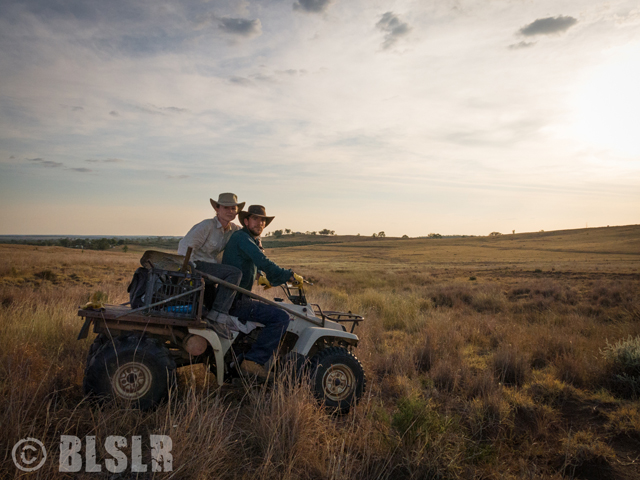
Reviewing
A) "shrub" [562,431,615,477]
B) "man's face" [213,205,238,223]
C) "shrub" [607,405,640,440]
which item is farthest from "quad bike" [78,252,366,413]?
"shrub" [607,405,640,440]

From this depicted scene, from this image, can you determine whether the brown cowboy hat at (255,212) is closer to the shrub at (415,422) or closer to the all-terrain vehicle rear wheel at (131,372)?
the all-terrain vehicle rear wheel at (131,372)

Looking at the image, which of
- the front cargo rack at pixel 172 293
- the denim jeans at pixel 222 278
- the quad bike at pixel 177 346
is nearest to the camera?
the quad bike at pixel 177 346

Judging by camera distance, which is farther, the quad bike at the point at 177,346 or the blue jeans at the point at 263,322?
the blue jeans at the point at 263,322

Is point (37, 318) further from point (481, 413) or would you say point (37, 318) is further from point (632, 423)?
point (632, 423)

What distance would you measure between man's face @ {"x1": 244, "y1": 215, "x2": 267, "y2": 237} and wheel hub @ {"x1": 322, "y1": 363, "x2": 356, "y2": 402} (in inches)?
76.9

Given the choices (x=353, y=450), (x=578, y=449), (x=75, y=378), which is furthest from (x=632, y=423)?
(x=75, y=378)

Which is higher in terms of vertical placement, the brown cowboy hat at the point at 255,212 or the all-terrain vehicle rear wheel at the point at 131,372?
the brown cowboy hat at the point at 255,212

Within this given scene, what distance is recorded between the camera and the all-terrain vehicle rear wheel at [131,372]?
4258mm

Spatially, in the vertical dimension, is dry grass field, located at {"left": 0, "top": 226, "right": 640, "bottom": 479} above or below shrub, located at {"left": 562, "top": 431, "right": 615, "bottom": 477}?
above

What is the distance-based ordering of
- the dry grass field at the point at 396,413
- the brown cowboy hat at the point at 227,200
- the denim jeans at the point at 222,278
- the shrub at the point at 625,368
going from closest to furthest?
1. the dry grass field at the point at 396,413
2. the denim jeans at the point at 222,278
3. the brown cowboy hat at the point at 227,200
4. the shrub at the point at 625,368

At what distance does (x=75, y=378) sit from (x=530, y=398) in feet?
20.3

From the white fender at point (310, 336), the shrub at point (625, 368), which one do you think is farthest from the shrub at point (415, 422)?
the shrub at point (625, 368)

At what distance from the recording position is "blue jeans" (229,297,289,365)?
4941 mm

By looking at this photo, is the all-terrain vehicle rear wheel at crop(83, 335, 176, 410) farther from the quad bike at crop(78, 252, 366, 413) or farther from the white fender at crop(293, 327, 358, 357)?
the white fender at crop(293, 327, 358, 357)
